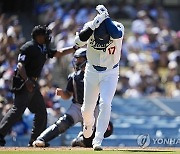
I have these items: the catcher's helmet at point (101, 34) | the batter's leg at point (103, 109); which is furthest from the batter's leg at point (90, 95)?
the catcher's helmet at point (101, 34)

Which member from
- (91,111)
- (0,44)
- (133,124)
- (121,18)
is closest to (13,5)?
(121,18)

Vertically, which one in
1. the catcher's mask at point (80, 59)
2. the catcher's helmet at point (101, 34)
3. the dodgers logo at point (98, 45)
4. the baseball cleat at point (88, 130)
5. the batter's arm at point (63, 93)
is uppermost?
the catcher's helmet at point (101, 34)

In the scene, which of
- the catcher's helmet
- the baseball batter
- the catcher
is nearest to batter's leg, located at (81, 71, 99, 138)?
the baseball batter

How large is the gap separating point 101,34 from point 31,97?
6.88 ft

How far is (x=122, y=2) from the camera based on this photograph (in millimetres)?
22438

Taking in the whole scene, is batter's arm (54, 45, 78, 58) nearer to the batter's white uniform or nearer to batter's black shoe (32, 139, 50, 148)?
the batter's white uniform

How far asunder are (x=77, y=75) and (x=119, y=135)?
2.83 meters

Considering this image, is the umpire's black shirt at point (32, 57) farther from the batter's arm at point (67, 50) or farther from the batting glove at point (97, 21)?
the batting glove at point (97, 21)

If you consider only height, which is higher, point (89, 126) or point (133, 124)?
point (89, 126)

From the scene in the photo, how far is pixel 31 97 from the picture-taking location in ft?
39.3

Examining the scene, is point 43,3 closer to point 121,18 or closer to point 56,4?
point 56,4

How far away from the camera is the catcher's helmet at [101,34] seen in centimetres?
1040

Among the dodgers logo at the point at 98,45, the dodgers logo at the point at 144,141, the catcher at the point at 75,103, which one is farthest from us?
the catcher at the point at 75,103

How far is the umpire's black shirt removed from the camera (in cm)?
1180
